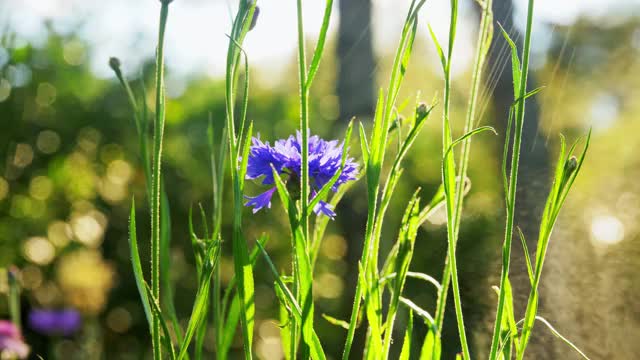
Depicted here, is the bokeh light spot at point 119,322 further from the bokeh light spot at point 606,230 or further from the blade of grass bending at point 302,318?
the blade of grass bending at point 302,318

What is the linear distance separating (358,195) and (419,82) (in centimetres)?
72

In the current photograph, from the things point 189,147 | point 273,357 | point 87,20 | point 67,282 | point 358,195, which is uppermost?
point 87,20

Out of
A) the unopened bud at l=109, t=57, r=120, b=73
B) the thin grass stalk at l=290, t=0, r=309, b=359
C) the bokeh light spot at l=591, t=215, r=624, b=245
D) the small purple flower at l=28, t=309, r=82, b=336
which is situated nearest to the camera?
the thin grass stalk at l=290, t=0, r=309, b=359

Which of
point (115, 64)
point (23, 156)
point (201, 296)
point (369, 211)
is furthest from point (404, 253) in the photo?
point (23, 156)

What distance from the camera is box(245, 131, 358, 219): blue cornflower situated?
63 centimetres

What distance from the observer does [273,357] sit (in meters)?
2.71

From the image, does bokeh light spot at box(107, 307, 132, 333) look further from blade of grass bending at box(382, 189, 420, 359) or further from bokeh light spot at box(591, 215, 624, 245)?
blade of grass bending at box(382, 189, 420, 359)

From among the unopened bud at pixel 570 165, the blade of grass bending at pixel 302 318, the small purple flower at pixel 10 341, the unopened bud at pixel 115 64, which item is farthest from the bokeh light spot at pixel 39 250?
the unopened bud at pixel 570 165

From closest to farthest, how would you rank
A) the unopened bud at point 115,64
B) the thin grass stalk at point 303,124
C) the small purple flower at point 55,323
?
the thin grass stalk at point 303,124
the unopened bud at point 115,64
the small purple flower at point 55,323

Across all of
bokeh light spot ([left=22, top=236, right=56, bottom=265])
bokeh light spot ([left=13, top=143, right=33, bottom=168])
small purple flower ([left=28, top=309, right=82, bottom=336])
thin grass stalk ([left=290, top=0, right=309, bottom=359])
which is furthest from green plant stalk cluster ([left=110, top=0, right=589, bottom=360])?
bokeh light spot ([left=13, top=143, right=33, bottom=168])

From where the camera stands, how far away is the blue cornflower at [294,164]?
63 cm

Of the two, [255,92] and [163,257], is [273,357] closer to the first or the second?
[255,92]

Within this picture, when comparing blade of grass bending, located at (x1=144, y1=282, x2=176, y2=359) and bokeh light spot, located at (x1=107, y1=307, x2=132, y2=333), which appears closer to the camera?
blade of grass bending, located at (x1=144, y1=282, x2=176, y2=359)

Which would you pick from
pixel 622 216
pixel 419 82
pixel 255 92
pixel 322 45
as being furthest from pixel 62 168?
pixel 322 45
